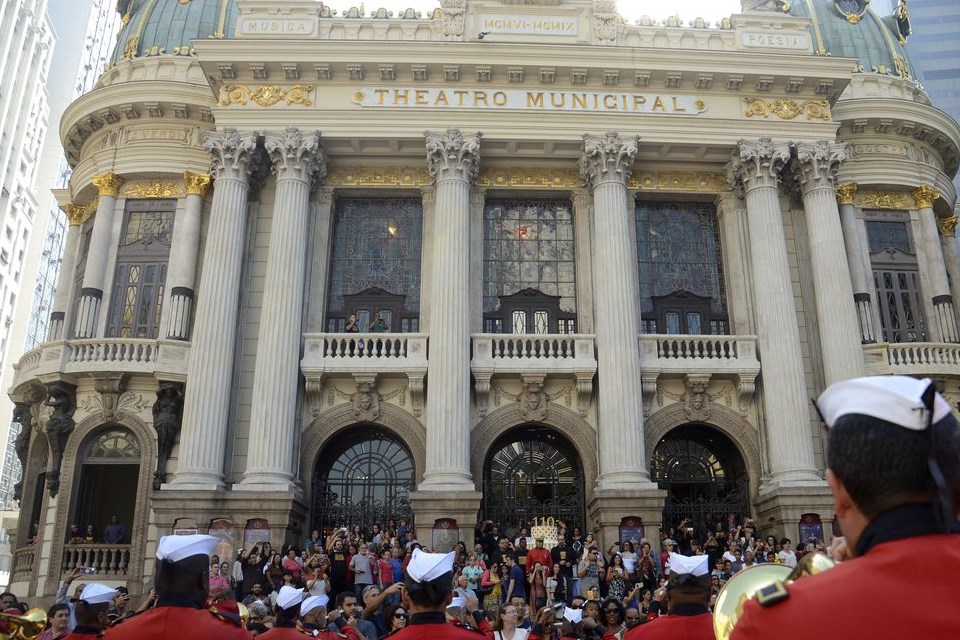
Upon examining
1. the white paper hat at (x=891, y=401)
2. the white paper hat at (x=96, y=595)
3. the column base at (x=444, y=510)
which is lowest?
the white paper hat at (x=96, y=595)

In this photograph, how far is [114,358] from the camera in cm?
2475

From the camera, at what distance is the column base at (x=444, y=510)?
21641 mm

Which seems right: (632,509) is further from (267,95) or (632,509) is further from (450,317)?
(267,95)

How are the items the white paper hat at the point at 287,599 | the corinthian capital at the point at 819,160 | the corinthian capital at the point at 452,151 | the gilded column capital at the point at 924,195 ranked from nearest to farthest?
the white paper hat at the point at 287,599, the corinthian capital at the point at 452,151, the corinthian capital at the point at 819,160, the gilded column capital at the point at 924,195

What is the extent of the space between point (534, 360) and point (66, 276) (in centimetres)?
1669

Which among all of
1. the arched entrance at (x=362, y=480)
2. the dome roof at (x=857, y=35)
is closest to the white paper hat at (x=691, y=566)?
the arched entrance at (x=362, y=480)

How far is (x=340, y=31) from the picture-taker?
2647 cm

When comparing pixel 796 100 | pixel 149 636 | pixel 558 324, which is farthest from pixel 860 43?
pixel 149 636

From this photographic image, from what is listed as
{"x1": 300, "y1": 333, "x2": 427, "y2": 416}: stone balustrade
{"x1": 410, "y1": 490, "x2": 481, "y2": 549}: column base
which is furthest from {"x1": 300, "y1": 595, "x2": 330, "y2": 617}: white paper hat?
{"x1": 300, "y1": 333, "x2": 427, "y2": 416}: stone balustrade

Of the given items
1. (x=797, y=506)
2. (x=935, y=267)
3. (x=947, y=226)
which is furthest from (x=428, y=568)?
(x=947, y=226)

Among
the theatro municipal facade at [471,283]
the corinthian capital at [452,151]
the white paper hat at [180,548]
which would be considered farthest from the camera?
the corinthian capital at [452,151]

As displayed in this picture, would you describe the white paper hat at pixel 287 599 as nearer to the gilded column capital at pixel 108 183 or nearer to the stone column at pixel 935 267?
the gilded column capital at pixel 108 183

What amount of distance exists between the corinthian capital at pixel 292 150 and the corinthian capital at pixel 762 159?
12.9m

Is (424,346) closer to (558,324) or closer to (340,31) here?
(558,324)
